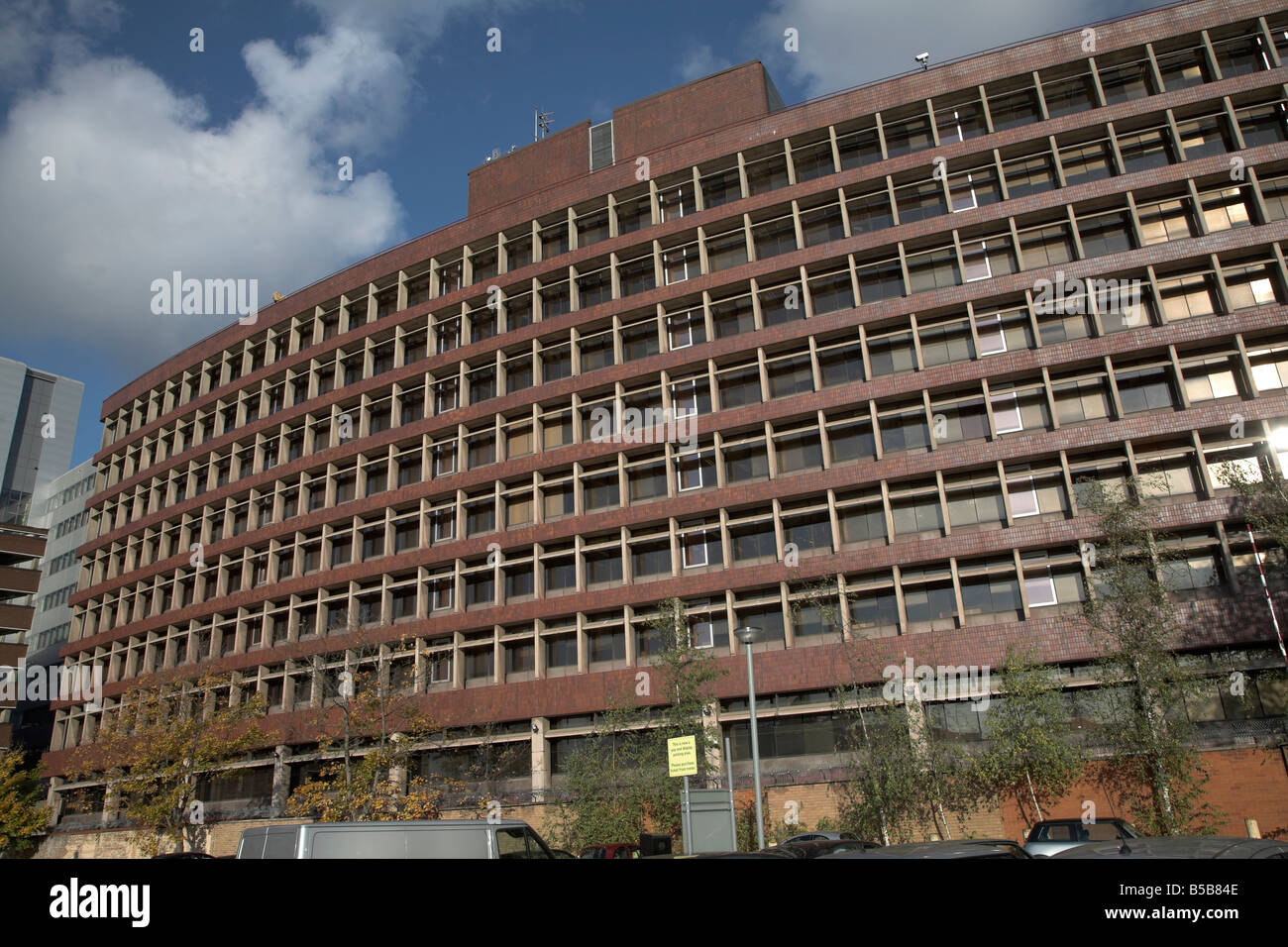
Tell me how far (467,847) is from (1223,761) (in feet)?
93.0

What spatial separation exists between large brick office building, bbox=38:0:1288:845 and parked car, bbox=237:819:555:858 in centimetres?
2296

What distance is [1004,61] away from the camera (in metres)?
40.1

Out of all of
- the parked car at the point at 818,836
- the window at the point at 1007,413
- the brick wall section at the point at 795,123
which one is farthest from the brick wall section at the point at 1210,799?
the brick wall section at the point at 795,123

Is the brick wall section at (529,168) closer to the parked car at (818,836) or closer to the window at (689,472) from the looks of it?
the window at (689,472)

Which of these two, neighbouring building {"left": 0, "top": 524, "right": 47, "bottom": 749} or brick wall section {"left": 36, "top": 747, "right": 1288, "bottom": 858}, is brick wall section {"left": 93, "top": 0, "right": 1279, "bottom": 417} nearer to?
brick wall section {"left": 36, "top": 747, "right": 1288, "bottom": 858}

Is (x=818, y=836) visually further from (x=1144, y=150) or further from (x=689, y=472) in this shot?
(x=1144, y=150)

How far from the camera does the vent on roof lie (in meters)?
50.0

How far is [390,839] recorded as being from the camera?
14.5m

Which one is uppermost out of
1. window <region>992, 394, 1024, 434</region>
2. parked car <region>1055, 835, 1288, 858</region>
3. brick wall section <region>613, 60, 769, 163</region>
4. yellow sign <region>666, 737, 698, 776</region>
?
brick wall section <region>613, 60, 769, 163</region>

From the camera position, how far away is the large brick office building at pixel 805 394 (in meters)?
35.2

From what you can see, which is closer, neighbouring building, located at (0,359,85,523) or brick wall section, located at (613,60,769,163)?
brick wall section, located at (613,60,769,163)

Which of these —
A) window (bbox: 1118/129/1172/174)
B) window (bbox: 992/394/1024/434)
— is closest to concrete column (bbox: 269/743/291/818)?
window (bbox: 992/394/1024/434)

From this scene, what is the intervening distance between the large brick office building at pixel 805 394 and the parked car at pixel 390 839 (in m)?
23.0
